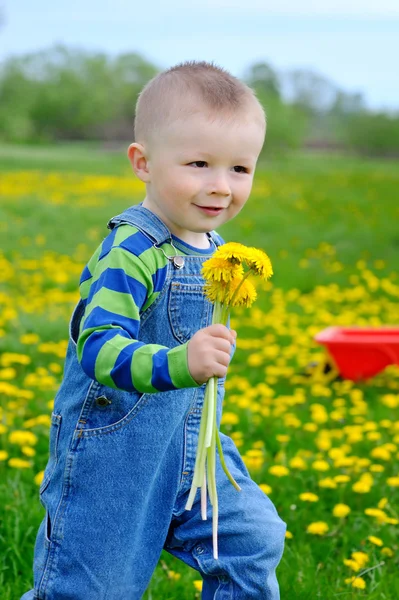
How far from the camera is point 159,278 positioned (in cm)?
180

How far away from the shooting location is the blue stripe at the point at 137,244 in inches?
69.1

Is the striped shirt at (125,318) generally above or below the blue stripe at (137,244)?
below

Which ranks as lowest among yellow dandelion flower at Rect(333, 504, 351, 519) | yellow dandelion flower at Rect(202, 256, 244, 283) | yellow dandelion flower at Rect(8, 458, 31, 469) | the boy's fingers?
yellow dandelion flower at Rect(333, 504, 351, 519)

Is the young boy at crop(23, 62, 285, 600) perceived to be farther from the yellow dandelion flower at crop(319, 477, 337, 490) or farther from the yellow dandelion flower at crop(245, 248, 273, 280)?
the yellow dandelion flower at crop(319, 477, 337, 490)

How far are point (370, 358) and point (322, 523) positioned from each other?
235 centimetres

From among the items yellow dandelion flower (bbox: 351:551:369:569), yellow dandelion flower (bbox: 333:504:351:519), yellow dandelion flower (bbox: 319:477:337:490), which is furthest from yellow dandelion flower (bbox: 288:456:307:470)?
yellow dandelion flower (bbox: 351:551:369:569)

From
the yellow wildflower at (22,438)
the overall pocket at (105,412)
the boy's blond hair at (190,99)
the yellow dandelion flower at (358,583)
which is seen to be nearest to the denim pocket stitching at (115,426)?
the overall pocket at (105,412)

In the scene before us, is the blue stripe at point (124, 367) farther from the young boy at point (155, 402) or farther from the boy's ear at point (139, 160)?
the boy's ear at point (139, 160)

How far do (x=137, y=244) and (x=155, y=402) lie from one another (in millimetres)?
376

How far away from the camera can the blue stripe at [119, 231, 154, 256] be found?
1.76 meters

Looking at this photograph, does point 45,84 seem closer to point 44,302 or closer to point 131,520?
point 44,302

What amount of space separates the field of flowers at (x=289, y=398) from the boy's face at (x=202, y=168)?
1.24 meters

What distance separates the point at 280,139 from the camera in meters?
44.1

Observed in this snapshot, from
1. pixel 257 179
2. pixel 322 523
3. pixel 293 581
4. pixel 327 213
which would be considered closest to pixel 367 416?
pixel 322 523
